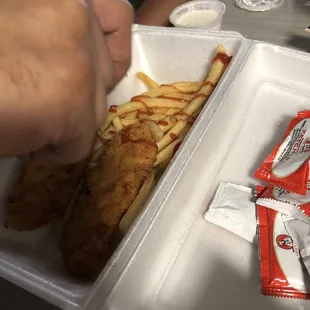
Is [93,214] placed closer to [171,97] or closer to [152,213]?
[152,213]

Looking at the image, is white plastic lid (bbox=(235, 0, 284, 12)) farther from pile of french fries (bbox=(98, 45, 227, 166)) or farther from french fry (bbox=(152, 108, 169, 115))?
french fry (bbox=(152, 108, 169, 115))

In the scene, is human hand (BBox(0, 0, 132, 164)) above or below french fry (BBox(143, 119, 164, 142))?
above

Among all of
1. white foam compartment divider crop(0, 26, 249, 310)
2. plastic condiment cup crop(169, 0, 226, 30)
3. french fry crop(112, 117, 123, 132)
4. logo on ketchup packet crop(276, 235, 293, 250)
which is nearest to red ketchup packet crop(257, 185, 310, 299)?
logo on ketchup packet crop(276, 235, 293, 250)

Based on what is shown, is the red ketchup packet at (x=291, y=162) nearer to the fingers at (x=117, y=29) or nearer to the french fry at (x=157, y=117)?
the french fry at (x=157, y=117)

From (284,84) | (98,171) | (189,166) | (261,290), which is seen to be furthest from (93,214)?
(284,84)

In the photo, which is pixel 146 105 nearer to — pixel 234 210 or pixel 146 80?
pixel 146 80

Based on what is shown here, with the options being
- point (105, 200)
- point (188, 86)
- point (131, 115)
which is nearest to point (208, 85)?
point (188, 86)
